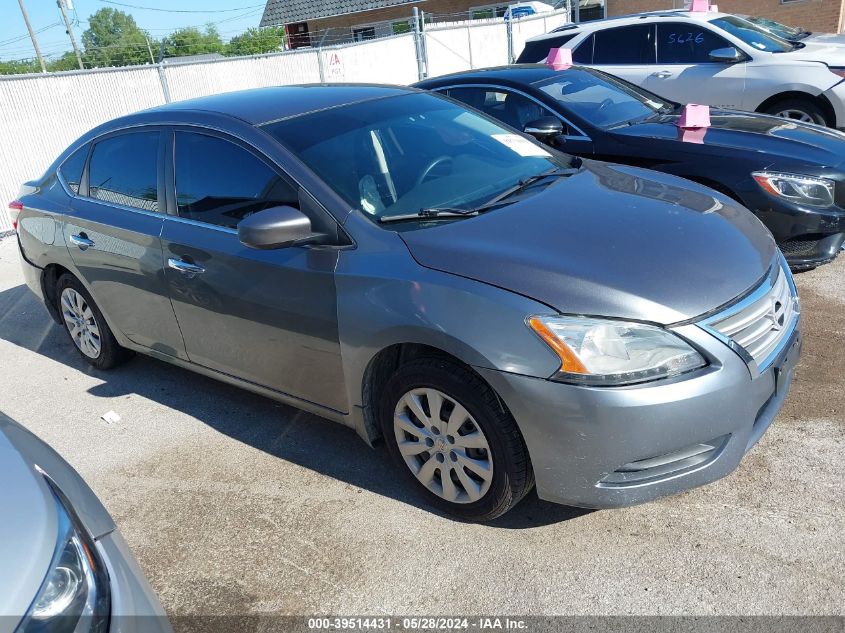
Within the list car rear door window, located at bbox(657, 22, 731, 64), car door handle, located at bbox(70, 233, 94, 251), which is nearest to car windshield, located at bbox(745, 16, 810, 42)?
car rear door window, located at bbox(657, 22, 731, 64)

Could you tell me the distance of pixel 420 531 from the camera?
3059 mm

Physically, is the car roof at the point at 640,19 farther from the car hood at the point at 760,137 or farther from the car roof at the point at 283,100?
the car roof at the point at 283,100

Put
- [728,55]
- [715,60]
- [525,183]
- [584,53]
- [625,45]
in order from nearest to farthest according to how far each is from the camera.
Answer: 1. [525,183]
2. [728,55]
3. [715,60]
4. [625,45]
5. [584,53]

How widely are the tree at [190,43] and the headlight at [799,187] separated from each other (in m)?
66.8

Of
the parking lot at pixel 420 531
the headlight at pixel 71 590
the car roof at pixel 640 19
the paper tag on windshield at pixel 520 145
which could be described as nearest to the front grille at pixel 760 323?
the parking lot at pixel 420 531

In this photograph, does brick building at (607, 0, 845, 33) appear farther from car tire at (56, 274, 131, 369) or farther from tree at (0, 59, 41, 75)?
tree at (0, 59, 41, 75)

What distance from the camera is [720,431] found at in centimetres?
262

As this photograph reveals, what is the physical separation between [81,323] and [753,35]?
26.3 ft

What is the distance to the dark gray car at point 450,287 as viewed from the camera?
256cm

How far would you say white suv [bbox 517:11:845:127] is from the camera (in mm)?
8062

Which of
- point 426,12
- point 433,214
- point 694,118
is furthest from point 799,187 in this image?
point 426,12

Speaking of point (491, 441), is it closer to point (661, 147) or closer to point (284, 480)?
point (284, 480)

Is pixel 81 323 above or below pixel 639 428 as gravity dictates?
below

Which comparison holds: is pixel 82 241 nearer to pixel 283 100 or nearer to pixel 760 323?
pixel 283 100
